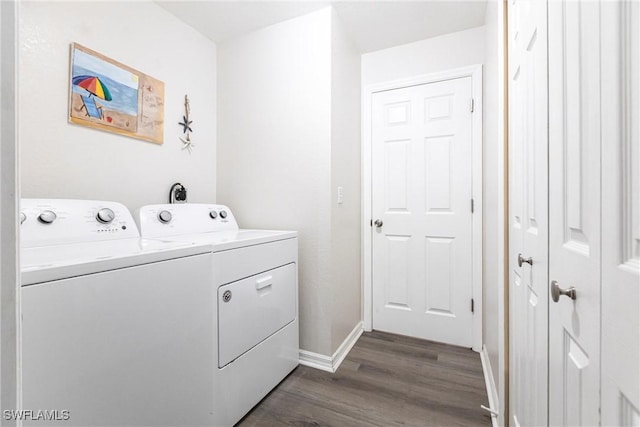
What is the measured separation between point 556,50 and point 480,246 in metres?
1.61

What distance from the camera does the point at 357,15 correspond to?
73.7 inches

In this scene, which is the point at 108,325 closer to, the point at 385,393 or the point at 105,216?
the point at 105,216

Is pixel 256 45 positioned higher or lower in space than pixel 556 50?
higher

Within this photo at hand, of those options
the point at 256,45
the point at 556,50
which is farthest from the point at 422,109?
the point at 556,50

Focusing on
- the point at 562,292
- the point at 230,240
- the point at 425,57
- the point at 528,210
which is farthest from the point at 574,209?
the point at 425,57

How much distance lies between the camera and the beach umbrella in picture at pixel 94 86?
139 centimetres

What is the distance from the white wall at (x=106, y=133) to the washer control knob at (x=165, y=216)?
11.6 inches

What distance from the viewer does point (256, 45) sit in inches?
79.4

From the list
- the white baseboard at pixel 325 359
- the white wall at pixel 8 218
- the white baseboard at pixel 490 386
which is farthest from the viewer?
the white baseboard at pixel 325 359

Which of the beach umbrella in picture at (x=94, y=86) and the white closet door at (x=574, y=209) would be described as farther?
the beach umbrella in picture at (x=94, y=86)

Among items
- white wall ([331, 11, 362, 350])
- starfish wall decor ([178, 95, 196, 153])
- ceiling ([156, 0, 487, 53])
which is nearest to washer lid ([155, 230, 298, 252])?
white wall ([331, 11, 362, 350])

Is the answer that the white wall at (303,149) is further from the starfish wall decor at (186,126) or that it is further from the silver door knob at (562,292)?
the silver door knob at (562,292)

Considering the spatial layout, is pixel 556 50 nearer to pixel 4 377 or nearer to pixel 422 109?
pixel 4 377

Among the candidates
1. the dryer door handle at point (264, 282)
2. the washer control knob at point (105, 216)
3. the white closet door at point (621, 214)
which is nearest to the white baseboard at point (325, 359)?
the dryer door handle at point (264, 282)
